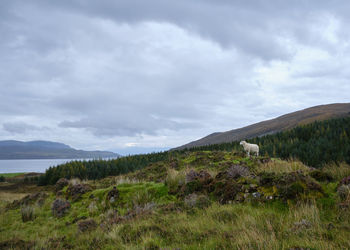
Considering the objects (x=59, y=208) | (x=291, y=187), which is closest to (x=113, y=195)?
(x=59, y=208)

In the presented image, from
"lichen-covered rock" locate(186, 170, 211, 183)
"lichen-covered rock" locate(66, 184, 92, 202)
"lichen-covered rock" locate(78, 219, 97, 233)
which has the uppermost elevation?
"lichen-covered rock" locate(186, 170, 211, 183)

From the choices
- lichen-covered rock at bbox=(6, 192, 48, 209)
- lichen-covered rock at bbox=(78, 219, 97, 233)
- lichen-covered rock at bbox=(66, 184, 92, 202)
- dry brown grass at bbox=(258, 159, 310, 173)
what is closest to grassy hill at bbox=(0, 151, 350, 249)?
lichen-covered rock at bbox=(78, 219, 97, 233)

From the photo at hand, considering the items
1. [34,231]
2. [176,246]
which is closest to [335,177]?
[176,246]

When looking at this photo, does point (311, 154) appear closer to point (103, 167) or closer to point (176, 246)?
point (176, 246)

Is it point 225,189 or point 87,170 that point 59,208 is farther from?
point 87,170

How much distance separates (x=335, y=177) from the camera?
764 cm

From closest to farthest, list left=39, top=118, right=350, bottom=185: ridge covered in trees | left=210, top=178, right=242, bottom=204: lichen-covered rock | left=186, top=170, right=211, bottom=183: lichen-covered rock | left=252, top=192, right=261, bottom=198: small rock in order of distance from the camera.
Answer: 1. left=252, top=192, right=261, bottom=198: small rock
2. left=210, top=178, right=242, bottom=204: lichen-covered rock
3. left=186, top=170, right=211, bottom=183: lichen-covered rock
4. left=39, top=118, right=350, bottom=185: ridge covered in trees

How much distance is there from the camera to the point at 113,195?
32.3 ft

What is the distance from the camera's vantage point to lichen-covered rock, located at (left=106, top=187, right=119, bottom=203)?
963 cm

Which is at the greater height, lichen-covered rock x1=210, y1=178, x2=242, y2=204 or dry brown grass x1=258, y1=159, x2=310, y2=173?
dry brown grass x1=258, y1=159, x2=310, y2=173

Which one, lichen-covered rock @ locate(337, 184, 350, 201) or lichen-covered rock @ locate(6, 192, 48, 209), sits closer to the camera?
lichen-covered rock @ locate(337, 184, 350, 201)

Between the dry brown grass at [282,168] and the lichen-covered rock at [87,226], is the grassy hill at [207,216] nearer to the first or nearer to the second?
the lichen-covered rock at [87,226]

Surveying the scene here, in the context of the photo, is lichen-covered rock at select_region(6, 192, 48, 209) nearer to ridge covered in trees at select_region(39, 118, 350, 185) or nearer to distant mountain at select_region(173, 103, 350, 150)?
ridge covered in trees at select_region(39, 118, 350, 185)

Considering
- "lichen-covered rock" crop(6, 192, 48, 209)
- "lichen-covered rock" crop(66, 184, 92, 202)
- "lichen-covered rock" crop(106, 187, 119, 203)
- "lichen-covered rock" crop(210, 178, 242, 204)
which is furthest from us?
"lichen-covered rock" crop(6, 192, 48, 209)
